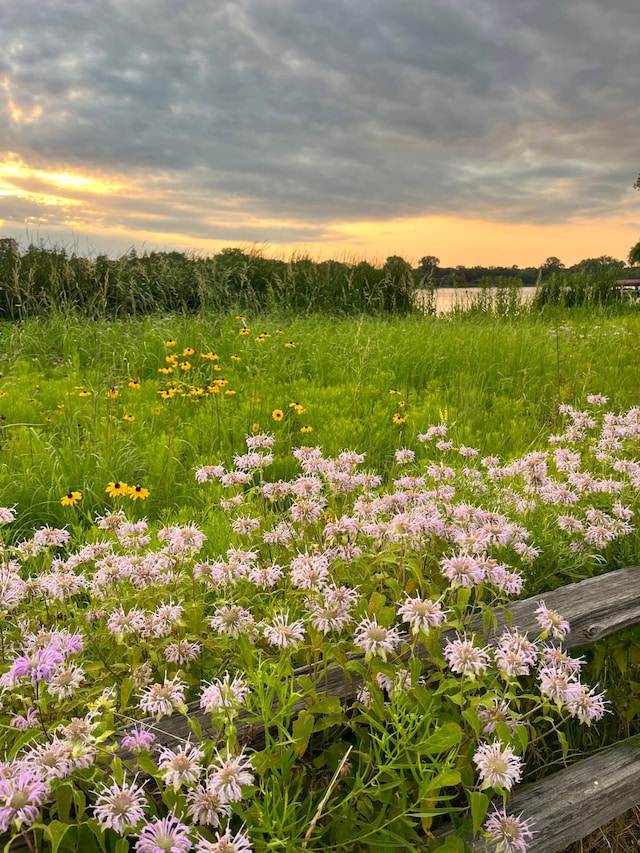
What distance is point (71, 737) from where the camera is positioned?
157 cm

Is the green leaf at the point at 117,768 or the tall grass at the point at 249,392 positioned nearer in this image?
the green leaf at the point at 117,768

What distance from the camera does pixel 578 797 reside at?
2303mm

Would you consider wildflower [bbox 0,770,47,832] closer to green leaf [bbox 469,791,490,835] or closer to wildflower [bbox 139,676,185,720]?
wildflower [bbox 139,676,185,720]

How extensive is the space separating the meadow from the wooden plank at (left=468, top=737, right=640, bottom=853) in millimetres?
121

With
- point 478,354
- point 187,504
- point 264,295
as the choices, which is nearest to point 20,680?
point 187,504

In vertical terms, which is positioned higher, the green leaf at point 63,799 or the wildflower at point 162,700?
the wildflower at point 162,700

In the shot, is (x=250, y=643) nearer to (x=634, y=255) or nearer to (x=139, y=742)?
(x=139, y=742)

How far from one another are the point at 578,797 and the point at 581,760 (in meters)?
0.29

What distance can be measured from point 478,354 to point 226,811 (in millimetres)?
8321

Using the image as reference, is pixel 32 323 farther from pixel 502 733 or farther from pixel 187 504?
→ pixel 502 733

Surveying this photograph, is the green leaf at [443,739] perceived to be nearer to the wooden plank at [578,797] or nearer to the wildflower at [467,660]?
the wildflower at [467,660]

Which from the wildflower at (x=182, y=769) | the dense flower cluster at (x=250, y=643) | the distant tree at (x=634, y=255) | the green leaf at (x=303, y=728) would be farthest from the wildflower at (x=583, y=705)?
the distant tree at (x=634, y=255)

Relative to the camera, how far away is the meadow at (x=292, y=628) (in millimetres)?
1645

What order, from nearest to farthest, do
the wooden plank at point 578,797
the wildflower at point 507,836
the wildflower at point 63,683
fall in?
the wildflower at point 507,836, the wildflower at point 63,683, the wooden plank at point 578,797
